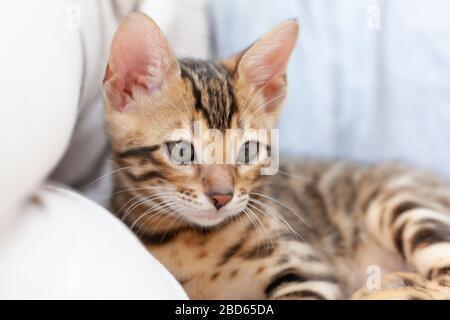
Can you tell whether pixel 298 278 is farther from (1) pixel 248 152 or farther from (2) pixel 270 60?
(2) pixel 270 60

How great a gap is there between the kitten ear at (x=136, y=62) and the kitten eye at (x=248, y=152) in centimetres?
18

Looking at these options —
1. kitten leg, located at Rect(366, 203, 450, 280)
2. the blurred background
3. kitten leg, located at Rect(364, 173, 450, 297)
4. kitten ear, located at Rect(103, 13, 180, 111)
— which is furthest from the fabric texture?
kitten ear, located at Rect(103, 13, 180, 111)

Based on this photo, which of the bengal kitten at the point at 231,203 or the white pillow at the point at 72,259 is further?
the bengal kitten at the point at 231,203

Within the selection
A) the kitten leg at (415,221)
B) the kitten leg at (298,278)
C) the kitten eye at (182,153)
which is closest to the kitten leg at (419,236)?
the kitten leg at (415,221)

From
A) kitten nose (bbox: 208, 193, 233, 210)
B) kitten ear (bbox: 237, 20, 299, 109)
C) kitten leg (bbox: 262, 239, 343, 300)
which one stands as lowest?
kitten leg (bbox: 262, 239, 343, 300)

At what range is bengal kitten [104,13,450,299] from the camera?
1.03m

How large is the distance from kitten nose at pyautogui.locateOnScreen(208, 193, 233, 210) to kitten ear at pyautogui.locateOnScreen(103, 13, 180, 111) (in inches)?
8.5

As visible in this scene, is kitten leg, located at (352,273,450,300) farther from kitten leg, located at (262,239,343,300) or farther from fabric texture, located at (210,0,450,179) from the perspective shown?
fabric texture, located at (210,0,450,179)

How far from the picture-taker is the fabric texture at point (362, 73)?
1419mm

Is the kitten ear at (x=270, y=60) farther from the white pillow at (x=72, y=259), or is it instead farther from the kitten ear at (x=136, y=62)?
the white pillow at (x=72, y=259)

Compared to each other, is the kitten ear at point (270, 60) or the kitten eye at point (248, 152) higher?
the kitten ear at point (270, 60)

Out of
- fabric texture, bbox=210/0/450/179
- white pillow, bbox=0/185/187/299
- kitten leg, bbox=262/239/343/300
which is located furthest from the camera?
fabric texture, bbox=210/0/450/179

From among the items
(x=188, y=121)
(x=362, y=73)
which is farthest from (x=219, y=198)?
(x=362, y=73)

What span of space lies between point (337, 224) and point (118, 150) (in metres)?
0.55
